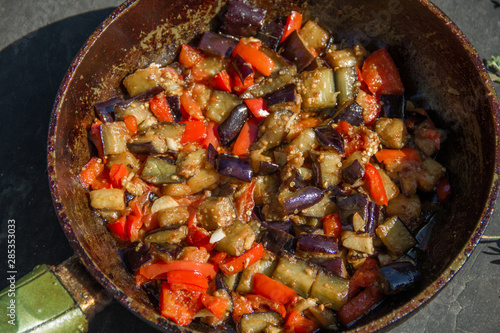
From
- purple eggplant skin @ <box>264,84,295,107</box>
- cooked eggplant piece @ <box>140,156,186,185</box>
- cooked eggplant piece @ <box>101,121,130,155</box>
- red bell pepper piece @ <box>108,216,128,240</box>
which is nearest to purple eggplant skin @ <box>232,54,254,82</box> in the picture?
purple eggplant skin @ <box>264,84,295,107</box>

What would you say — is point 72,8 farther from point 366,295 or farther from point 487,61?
point 487,61

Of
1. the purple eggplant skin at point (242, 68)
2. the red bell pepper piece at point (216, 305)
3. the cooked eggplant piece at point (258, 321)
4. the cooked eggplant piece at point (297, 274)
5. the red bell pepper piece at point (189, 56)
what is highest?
the purple eggplant skin at point (242, 68)

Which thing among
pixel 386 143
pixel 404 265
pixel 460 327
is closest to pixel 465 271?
pixel 460 327

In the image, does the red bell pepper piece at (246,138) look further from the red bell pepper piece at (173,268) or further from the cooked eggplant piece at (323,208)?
the red bell pepper piece at (173,268)

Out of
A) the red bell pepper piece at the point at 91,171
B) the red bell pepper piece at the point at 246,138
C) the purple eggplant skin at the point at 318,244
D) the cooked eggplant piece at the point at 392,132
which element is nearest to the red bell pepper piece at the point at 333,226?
the purple eggplant skin at the point at 318,244

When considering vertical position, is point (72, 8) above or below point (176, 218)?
above

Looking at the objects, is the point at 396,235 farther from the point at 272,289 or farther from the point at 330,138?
the point at 272,289
